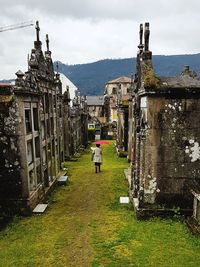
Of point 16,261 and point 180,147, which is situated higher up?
point 180,147

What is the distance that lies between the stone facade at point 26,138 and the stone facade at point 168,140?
501cm

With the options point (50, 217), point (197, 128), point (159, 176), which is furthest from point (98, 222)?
point (197, 128)

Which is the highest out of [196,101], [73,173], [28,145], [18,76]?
[18,76]

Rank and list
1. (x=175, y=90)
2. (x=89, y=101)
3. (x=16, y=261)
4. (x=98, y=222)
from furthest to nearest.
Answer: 1. (x=89, y=101)
2. (x=98, y=222)
3. (x=175, y=90)
4. (x=16, y=261)

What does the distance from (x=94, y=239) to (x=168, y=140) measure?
A: 4712mm

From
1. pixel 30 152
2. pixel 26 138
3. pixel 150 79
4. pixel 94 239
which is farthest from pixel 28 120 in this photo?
pixel 94 239

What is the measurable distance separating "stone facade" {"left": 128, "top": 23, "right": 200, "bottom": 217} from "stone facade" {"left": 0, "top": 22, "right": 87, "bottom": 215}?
5.01 metres

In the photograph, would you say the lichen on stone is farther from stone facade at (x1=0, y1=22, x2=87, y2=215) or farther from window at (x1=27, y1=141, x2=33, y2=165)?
window at (x1=27, y1=141, x2=33, y2=165)

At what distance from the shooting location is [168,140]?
37.8 feet

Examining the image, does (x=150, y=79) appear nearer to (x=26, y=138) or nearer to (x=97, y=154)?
(x=26, y=138)

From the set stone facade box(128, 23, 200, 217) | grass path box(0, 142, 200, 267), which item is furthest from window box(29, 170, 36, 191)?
stone facade box(128, 23, 200, 217)

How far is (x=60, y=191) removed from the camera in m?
17.1

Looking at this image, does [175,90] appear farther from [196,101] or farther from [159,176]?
[159,176]

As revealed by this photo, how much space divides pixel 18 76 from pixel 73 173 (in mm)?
11425
